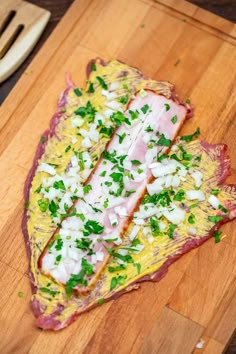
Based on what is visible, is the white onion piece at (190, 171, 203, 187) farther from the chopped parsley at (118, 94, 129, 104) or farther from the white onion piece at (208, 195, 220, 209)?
the chopped parsley at (118, 94, 129, 104)

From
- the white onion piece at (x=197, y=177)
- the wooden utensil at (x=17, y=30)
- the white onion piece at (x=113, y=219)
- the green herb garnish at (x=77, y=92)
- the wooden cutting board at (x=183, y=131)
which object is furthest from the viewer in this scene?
the wooden utensil at (x=17, y=30)

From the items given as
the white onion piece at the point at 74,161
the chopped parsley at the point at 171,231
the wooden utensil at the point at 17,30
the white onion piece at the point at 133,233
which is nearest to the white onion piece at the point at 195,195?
the chopped parsley at the point at 171,231

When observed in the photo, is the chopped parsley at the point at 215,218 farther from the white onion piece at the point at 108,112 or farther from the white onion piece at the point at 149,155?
the white onion piece at the point at 108,112

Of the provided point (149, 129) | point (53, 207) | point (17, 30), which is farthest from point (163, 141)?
point (17, 30)

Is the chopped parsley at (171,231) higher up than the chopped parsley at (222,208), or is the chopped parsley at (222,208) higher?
the chopped parsley at (222,208)

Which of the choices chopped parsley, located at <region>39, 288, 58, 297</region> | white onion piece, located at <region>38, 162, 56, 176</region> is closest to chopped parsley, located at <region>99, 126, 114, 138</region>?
white onion piece, located at <region>38, 162, 56, 176</region>

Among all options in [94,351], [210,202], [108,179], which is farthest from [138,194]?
[94,351]
